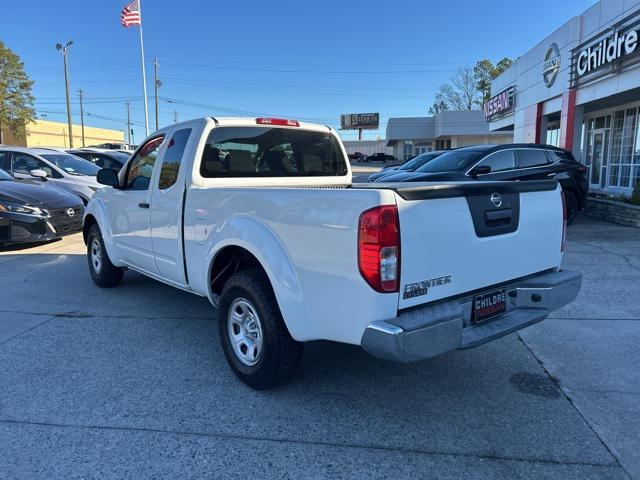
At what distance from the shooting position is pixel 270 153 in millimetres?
4652

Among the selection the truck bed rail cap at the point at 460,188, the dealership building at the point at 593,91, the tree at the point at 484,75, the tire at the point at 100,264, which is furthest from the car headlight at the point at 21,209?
the tree at the point at 484,75

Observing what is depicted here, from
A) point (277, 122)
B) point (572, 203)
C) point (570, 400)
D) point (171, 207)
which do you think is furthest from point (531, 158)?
point (171, 207)

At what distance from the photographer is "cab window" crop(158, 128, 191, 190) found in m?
4.42

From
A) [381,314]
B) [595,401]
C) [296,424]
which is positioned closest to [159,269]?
[296,424]

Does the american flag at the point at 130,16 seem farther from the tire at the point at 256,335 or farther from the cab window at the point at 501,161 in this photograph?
the tire at the point at 256,335

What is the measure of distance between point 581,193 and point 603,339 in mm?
7250

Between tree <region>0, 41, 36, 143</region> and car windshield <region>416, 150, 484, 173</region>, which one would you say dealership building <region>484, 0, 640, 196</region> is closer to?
car windshield <region>416, 150, 484, 173</region>

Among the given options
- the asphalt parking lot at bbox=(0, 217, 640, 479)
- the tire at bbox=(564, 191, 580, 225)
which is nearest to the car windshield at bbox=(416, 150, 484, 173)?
the tire at bbox=(564, 191, 580, 225)

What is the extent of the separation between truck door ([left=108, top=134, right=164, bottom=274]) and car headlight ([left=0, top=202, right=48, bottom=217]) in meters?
3.76

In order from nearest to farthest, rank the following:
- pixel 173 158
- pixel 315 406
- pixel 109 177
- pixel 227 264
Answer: pixel 315 406
pixel 227 264
pixel 173 158
pixel 109 177

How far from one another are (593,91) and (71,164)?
49.4ft

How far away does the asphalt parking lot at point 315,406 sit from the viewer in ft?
8.94

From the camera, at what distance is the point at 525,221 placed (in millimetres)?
3443

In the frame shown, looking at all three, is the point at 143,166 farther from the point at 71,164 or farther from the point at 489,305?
the point at 71,164
